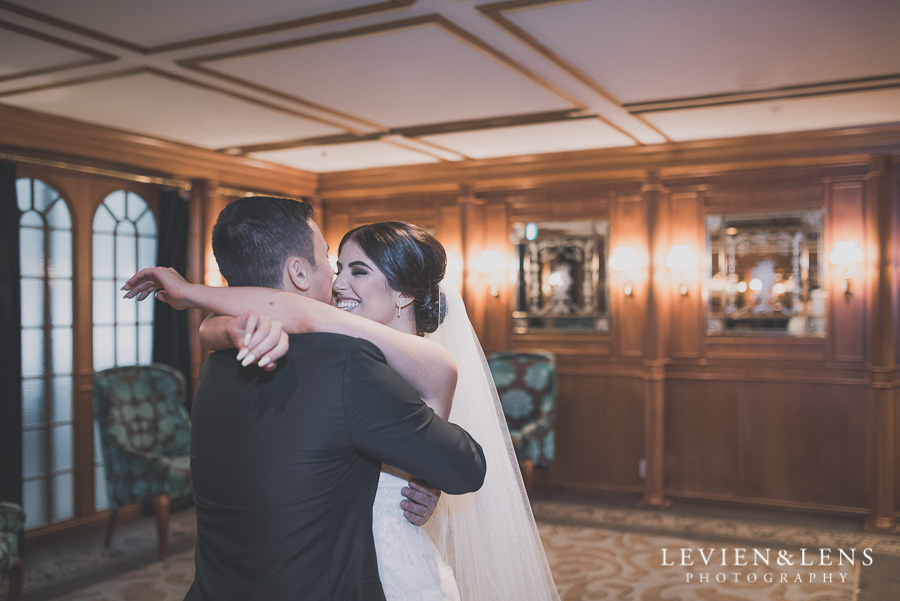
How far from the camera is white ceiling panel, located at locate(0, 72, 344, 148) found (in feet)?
14.5

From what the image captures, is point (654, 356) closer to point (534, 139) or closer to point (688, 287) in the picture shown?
point (688, 287)

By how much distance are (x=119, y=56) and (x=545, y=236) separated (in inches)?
156

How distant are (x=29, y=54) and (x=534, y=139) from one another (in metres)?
3.53

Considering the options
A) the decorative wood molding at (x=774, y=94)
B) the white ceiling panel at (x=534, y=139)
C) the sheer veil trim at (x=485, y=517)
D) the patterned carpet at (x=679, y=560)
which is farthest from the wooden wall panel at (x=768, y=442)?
the sheer veil trim at (x=485, y=517)

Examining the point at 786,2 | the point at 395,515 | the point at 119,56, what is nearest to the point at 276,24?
the point at 119,56

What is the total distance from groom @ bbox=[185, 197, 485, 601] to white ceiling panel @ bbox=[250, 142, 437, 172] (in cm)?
476

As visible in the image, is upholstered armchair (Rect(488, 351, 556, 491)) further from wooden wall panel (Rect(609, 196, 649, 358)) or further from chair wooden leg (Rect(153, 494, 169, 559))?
chair wooden leg (Rect(153, 494, 169, 559))

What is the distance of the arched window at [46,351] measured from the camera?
17.2 feet

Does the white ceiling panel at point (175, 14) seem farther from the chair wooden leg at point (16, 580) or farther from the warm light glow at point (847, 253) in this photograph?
the warm light glow at point (847, 253)

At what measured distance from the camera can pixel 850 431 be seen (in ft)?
19.0

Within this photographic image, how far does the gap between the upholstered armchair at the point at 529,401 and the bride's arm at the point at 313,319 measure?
4378 mm

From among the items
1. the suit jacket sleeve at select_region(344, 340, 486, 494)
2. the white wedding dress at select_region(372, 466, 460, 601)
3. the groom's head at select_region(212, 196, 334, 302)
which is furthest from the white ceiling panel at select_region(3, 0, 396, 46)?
the suit jacket sleeve at select_region(344, 340, 486, 494)

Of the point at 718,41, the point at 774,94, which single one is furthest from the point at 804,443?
the point at 718,41

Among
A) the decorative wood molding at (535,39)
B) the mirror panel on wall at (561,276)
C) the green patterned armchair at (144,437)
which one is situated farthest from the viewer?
the mirror panel on wall at (561,276)
